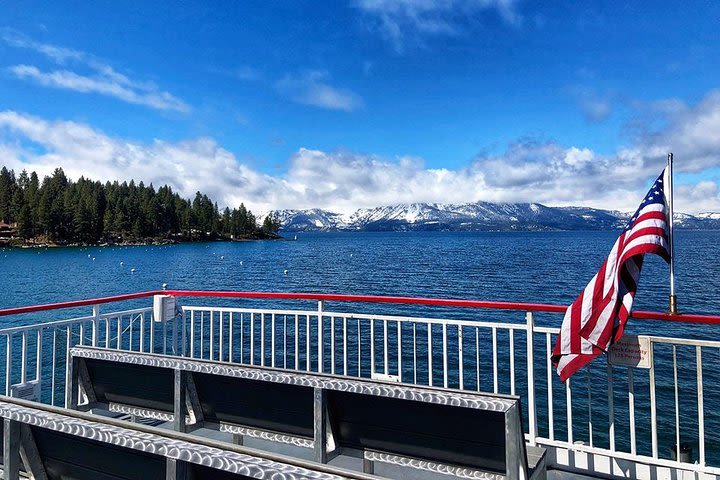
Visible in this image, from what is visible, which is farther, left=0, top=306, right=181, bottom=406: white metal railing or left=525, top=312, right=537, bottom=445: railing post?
left=0, top=306, right=181, bottom=406: white metal railing

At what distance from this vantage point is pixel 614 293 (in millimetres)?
3170

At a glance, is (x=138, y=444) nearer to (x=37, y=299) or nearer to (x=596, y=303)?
(x=596, y=303)

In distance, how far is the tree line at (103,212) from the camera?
84.2 metres

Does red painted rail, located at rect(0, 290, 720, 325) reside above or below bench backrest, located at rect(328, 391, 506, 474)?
above

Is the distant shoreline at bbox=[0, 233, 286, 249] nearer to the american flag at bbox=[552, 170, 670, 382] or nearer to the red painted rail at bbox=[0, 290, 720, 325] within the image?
the red painted rail at bbox=[0, 290, 720, 325]

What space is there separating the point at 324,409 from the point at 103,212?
347 feet

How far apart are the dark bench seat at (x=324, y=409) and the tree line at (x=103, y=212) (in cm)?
9609

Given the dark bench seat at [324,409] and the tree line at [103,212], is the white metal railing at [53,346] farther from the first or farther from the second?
the tree line at [103,212]

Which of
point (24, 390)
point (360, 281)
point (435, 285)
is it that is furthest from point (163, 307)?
point (360, 281)

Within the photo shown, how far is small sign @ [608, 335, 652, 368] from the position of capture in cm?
323

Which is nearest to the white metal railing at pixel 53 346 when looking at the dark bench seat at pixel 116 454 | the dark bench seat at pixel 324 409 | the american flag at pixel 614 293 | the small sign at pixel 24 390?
the small sign at pixel 24 390

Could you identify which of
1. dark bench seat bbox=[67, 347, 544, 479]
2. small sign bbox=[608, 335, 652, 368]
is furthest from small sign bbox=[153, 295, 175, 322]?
small sign bbox=[608, 335, 652, 368]

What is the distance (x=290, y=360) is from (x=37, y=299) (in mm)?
23761

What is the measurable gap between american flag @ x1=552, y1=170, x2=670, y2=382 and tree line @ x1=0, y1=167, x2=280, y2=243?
9713 centimetres
